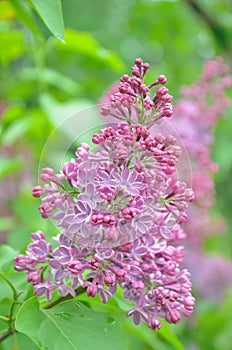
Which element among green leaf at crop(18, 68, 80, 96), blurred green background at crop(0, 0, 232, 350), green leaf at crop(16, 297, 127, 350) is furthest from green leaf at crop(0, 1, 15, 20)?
green leaf at crop(16, 297, 127, 350)

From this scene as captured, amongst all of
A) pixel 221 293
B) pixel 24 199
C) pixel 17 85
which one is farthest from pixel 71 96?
pixel 221 293

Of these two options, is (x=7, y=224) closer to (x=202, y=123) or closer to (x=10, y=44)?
(x=10, y=44)

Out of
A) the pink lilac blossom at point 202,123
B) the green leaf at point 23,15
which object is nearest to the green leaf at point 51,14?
the green leaf at point 23,15

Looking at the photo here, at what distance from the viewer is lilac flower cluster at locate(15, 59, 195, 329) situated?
1.08m

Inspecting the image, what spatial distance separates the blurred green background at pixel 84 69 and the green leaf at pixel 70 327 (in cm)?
32

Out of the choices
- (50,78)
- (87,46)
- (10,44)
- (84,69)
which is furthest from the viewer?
(84,69)

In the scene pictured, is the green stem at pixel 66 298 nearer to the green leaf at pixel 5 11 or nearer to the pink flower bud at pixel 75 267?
the pink flower bud at pixel 75 267

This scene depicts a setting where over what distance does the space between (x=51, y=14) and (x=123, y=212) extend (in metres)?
0.40

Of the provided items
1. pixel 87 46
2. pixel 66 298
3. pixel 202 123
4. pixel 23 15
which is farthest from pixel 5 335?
pixel 87 46

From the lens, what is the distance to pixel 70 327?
1.13m

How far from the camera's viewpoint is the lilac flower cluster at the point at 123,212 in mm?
1083

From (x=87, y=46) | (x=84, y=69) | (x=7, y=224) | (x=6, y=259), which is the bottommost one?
(x=6, y=259)

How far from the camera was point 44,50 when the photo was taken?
2.68m

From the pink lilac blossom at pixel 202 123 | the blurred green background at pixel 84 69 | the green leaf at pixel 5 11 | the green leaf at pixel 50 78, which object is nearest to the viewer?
the pink lilac blossom at pixel 202 123
